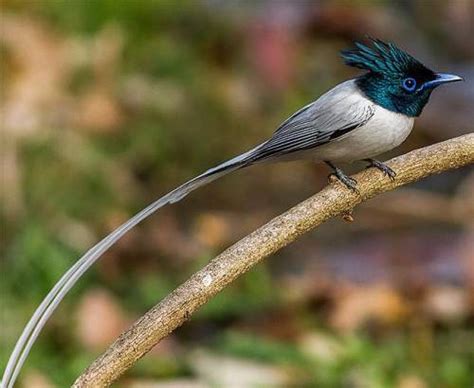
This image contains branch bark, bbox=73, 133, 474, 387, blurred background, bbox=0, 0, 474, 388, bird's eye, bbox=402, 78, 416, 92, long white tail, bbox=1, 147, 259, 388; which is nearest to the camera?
long white tail, bbox=1, 147, 259, 388

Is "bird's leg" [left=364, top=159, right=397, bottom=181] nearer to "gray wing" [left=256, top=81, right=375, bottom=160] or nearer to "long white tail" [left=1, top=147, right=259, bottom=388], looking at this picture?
"gray wing" [left=256, top=81, right=375, bottom=160]

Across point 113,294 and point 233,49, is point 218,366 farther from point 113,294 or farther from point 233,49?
point 233,49

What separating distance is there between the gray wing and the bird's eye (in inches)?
3.3

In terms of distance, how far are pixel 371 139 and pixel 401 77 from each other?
0.11m

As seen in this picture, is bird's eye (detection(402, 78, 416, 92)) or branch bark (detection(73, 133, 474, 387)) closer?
branch bark (detection(73, 133, 474, 387))

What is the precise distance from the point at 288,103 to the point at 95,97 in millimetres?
834

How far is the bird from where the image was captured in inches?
68.6

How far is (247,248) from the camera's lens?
1680 mm

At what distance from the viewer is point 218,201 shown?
4.58 meters

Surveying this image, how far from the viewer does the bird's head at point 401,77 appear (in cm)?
176

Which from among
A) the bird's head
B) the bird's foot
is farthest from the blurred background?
the bird's head

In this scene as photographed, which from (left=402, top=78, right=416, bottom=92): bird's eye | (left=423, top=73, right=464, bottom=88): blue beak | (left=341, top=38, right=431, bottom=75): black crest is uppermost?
(left=341, top=38, right=431, bottom=75): black crest

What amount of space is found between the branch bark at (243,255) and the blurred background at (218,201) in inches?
53.7

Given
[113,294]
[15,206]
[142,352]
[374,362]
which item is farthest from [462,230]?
[142,352]
